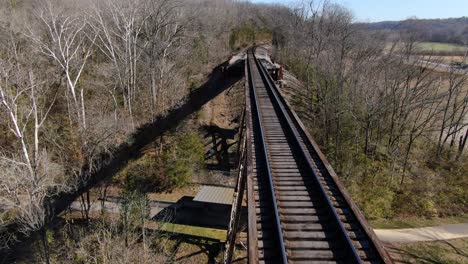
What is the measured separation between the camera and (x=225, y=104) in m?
31.1

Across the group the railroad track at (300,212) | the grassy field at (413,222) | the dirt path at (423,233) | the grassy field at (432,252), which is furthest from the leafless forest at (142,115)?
the railroad track at (300,212)

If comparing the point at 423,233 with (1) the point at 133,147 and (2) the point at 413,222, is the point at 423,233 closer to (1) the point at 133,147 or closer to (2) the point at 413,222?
(2) the point at 413,222

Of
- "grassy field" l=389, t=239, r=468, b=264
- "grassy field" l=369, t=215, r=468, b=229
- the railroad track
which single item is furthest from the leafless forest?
the railroad track

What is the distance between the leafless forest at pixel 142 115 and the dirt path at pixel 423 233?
171cm

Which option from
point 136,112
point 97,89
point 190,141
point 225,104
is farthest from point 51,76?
point 225,104

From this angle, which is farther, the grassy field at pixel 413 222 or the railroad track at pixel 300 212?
the grassy field at pixel 413 222

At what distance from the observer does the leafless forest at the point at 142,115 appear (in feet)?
49.4

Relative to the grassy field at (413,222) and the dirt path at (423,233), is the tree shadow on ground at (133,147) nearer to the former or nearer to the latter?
the dirt path at (423,233)

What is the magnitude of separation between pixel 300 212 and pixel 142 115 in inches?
902

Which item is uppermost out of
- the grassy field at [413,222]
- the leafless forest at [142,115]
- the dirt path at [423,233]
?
the leafless forest at [142,115]

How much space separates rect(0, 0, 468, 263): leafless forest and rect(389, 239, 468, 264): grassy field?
10.8 ft

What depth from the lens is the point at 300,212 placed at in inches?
303

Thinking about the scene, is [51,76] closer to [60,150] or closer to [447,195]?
[60,150]

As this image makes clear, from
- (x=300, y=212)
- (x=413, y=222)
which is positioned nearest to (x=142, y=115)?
(x=413, y=222)
